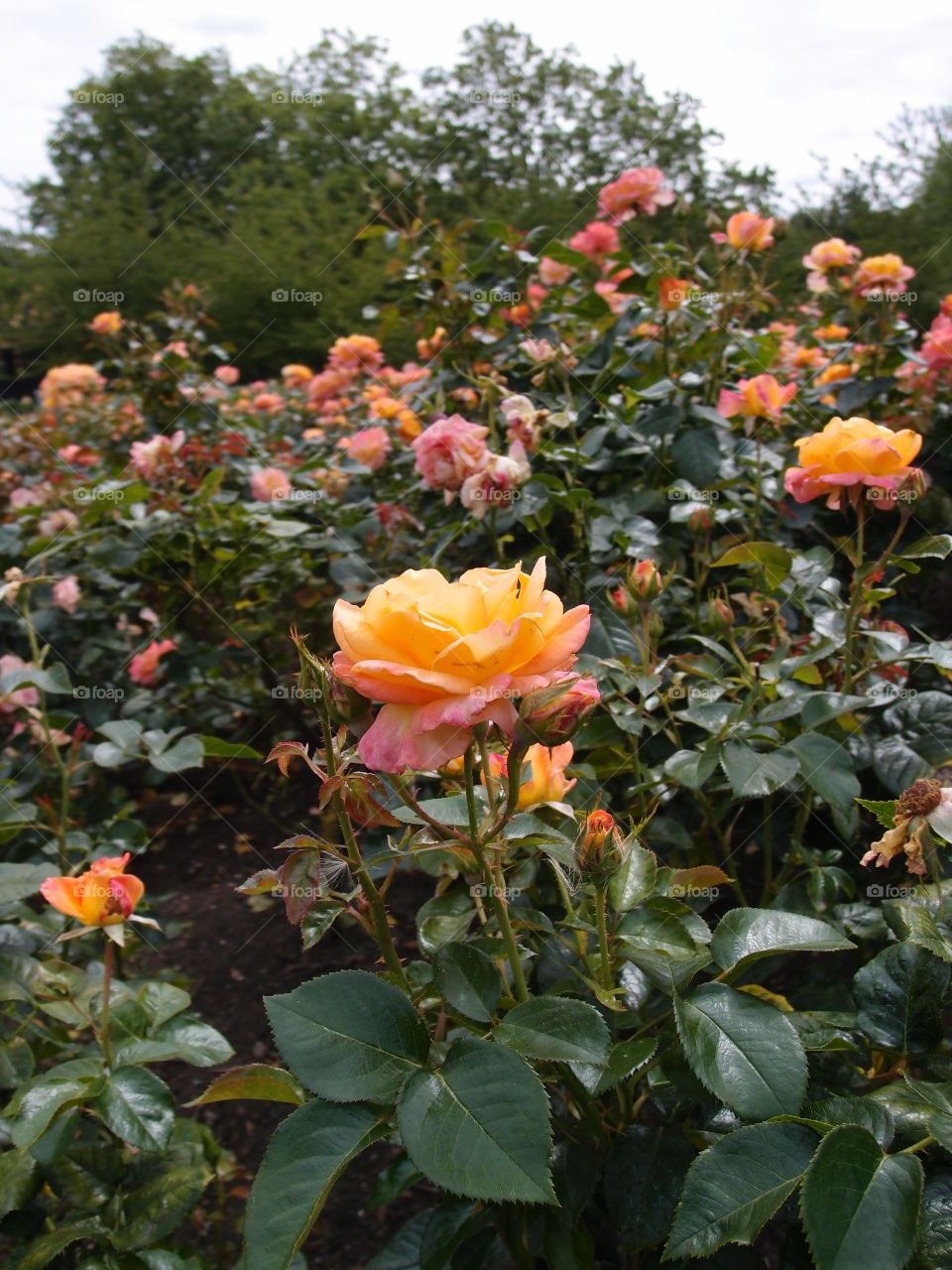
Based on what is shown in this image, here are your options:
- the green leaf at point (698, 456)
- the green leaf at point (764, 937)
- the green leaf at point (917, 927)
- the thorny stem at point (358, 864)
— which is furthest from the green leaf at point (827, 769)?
the green leaf at point (698, 456)

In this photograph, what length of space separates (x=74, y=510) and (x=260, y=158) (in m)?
14.5

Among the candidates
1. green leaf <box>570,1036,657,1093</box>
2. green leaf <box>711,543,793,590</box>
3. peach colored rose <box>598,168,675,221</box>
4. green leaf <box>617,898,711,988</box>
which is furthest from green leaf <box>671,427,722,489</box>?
green leaf <box>570,1036,657,1093</box>

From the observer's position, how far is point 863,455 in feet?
3.34

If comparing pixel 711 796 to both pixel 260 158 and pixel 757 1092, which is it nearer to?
pixel 757 1092

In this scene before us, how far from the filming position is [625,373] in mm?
1833

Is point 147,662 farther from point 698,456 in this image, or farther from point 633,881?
point 633,881

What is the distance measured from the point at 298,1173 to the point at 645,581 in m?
0.71

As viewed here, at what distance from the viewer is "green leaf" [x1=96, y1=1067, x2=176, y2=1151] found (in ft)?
2.98

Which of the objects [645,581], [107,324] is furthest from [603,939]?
[107,324]

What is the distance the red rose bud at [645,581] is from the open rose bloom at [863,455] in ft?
0.72

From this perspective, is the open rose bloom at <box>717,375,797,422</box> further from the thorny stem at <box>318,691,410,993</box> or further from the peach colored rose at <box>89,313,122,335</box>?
the peach colored rose at <box>89,313,122,335</box>

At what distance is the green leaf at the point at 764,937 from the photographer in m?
0.66

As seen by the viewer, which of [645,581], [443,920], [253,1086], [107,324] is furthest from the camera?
[107,324]

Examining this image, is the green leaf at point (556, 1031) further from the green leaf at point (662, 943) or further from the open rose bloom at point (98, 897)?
the open rose bloom at point (98, 897)
